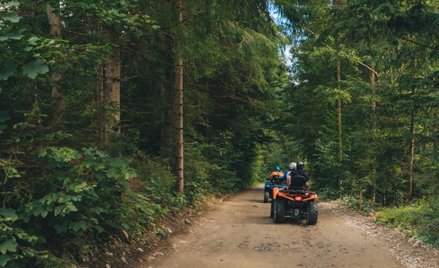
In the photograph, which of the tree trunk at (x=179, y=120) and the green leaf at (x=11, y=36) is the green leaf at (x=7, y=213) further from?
the tree trunk at (x=179, y=120)

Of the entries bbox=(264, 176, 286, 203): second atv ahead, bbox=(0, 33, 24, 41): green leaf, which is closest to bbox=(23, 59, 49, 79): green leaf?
bbox=(0, 33, 24, 41): green leaf

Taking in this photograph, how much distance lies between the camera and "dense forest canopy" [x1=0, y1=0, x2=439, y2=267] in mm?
4480

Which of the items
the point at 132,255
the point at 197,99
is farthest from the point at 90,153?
the point at 197,99

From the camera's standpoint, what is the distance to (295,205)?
37.2 feet

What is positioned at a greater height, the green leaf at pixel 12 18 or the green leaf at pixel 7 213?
the green leaf at pixel 12 18

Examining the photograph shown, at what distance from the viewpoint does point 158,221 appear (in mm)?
9102

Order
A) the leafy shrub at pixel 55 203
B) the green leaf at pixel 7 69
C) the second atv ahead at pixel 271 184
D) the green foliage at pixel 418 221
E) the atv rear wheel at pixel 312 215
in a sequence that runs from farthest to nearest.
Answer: the second atv ahead at pixel 271 184
the atv rear wheel at pixel 312 215
the green foliage at pixel 418 221
the leafy shrub at pixel 55 203
the green leaf at pixel 7 69

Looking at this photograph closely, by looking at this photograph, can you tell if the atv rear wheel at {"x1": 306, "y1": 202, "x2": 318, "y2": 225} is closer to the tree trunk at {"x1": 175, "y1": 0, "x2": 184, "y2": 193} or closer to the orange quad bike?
the orange quad bike

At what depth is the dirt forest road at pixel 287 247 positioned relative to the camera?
23.0ft

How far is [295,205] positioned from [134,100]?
6676mm

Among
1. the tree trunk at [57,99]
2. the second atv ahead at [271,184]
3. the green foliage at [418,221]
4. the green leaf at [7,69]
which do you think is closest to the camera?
the green leaf at [7,69]

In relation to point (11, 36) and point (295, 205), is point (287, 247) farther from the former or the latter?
point (11, 36)

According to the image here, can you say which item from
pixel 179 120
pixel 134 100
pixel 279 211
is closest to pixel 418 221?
pixel 279 211

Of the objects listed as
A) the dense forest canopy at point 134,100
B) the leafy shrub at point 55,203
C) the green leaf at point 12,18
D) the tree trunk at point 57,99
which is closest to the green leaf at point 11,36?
the dense forest canopy at point 134,100
